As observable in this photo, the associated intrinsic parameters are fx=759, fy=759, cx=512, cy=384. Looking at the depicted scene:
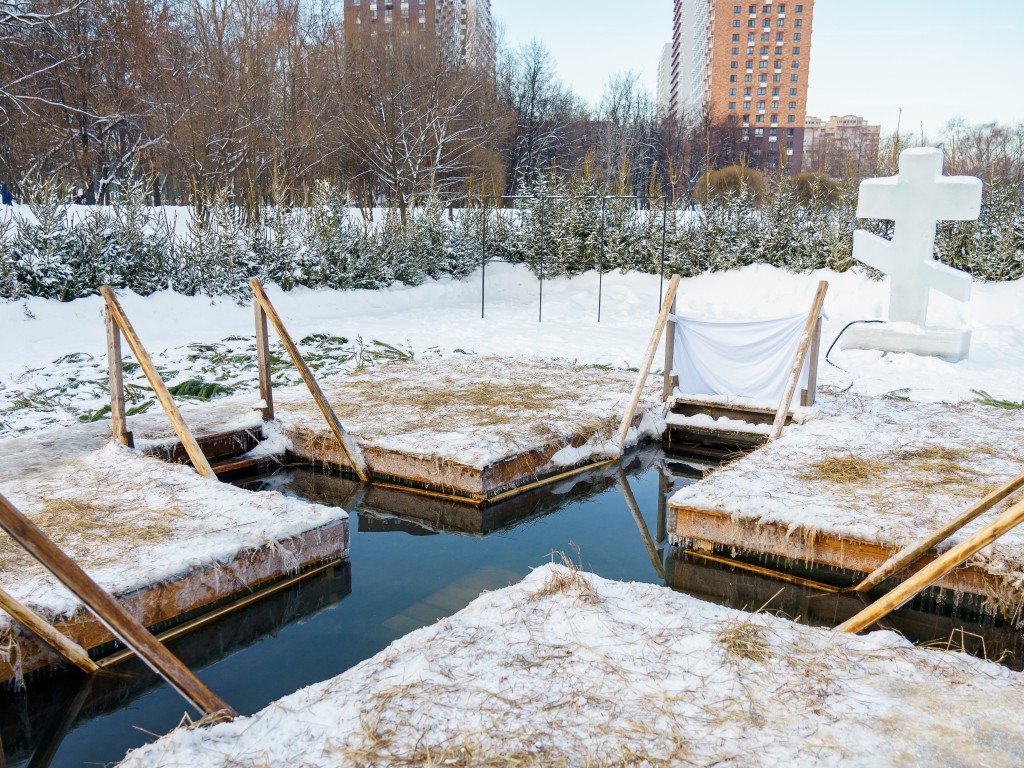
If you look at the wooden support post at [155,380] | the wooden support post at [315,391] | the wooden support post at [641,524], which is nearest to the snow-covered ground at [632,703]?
the wooden support post at [641,524]

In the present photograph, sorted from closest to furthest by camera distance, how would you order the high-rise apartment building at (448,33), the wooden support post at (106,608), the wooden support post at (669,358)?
the wooden support post at (106,608) < the wooden support post at (669,358) < the high-rise apartment building at (448,33)

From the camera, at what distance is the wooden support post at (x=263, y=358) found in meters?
6.75

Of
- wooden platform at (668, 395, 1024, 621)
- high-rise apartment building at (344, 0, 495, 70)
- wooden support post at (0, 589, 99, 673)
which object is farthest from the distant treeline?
high-rise apartment building at (344, 0, 495, 70)

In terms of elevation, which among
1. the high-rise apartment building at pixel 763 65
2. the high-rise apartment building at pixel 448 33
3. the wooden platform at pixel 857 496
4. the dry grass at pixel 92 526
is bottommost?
the dry grass at pixel 92 526

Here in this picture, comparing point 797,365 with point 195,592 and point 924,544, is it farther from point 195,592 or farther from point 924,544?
point 195,592

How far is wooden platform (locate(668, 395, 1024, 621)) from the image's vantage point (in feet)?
14.4

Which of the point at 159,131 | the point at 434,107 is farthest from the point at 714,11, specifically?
the point at 159,131

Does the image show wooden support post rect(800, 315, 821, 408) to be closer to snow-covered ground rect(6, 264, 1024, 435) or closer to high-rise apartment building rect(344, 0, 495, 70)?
snow-covered ground rect(6, 264, 1024, 435)

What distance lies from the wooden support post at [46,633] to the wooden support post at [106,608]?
82cm

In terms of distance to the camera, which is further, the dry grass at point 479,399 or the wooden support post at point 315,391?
the dry grass at point 479,399

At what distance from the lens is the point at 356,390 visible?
348 inches

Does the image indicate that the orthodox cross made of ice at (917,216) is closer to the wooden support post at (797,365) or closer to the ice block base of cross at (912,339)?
the ice block base of cross at (912,339)

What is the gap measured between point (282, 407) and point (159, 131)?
65.3 feet

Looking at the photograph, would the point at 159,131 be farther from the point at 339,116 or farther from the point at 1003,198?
the point at 1003,198
